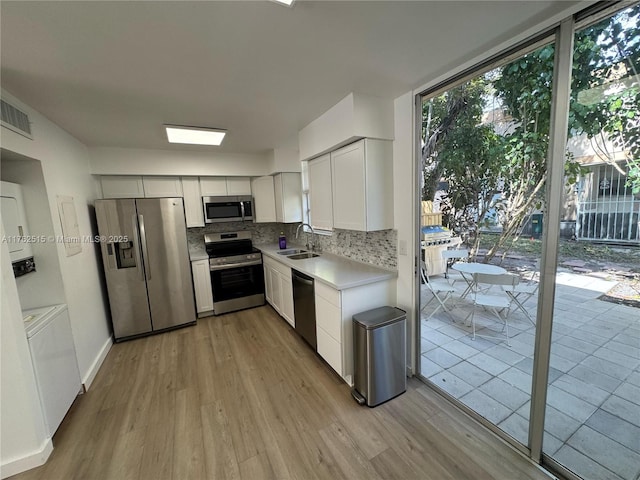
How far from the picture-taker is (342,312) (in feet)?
7.03

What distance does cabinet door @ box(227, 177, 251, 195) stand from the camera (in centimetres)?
418

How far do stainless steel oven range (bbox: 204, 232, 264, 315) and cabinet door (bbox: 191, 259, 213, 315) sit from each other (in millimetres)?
101

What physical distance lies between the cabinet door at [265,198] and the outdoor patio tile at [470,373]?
3.14m

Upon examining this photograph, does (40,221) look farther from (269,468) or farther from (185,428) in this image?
(269,468)

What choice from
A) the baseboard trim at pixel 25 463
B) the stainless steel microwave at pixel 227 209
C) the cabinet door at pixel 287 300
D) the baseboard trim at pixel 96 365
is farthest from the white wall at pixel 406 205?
the baseboard trim at pixel 96 365

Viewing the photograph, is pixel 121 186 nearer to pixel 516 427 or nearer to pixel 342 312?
pixel 342 312

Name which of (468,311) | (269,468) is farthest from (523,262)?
(269,468)

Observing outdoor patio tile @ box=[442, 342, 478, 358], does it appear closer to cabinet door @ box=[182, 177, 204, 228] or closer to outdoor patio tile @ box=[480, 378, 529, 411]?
outdoor patio tile @ box=[480, 378, 529, 411]

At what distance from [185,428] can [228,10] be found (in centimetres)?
257

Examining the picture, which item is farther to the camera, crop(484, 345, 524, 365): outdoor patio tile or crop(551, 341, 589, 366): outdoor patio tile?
crop(484, 345, 524, 365): outdoor patio tile

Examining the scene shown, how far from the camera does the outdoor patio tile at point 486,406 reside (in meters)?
1.88

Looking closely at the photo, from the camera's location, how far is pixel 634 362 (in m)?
1.34

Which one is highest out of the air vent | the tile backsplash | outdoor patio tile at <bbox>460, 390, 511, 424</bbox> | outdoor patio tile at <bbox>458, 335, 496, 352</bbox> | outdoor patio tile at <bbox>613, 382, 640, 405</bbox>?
the air vent

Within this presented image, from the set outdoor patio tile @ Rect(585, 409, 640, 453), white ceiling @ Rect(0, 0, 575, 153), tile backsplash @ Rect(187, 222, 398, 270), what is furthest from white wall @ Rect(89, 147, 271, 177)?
outdoor patio tile @ Rect(585, 409, 640, 453)
